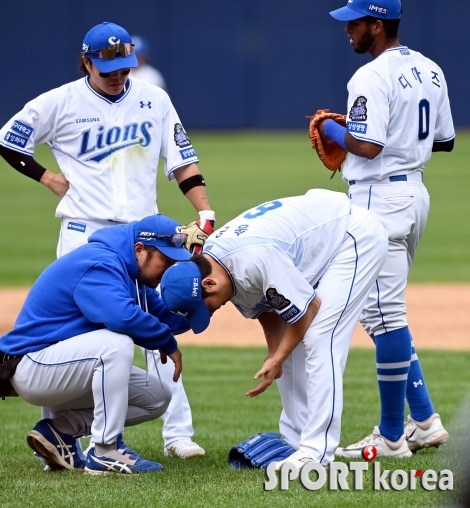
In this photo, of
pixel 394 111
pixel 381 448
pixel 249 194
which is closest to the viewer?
pixel 381 448

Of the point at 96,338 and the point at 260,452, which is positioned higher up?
the point at 96,338

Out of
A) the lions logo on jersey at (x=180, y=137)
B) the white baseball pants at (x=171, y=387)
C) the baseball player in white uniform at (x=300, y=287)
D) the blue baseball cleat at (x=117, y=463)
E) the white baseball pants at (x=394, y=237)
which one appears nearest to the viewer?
the baseball player in white uniform at (x=300, y=287)

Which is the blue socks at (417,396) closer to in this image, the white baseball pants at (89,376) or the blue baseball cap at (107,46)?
the white baseball pants at (89,376)

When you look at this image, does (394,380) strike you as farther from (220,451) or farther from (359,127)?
(359,127)

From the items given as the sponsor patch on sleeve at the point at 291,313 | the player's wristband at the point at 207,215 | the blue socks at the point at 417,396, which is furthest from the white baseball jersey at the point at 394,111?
the sponsor patch on sleeve at the point at 291,313

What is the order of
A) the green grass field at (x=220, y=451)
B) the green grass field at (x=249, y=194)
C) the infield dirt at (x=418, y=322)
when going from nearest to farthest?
1. the green grass field at (x=220, y=451)
2. the infield dirt at (x=418, y=322)
3. the green grass field at (x=249, y=194)

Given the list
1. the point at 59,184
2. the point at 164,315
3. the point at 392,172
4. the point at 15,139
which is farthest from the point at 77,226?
the point at 392,172

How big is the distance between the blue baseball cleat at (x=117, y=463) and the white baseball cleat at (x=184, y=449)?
53 cm

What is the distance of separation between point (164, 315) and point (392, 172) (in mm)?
1398

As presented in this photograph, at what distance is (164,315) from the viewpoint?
505 centimetres

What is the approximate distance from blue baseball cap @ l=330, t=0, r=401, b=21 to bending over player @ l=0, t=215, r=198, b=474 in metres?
1.58

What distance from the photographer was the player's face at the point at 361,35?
5.46 meters

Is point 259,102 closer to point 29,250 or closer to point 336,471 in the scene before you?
point 29,250

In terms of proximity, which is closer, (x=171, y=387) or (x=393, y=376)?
(x=393, y=376)
